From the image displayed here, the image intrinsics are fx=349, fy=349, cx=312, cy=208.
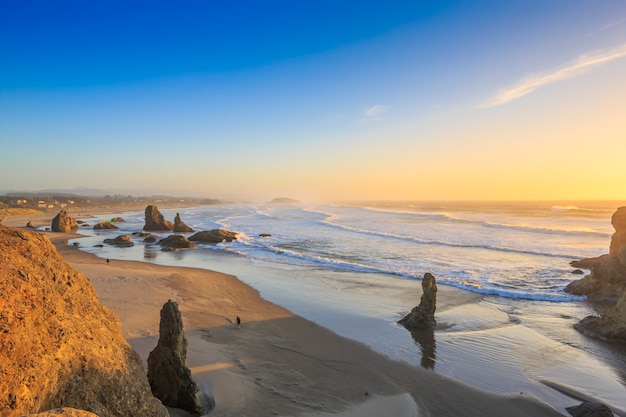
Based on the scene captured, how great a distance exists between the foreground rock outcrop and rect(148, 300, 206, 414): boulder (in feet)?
6.58

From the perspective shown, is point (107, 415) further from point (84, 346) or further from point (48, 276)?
point (48, 276)

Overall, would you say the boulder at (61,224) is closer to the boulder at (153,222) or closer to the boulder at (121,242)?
the boulder at (153,222)

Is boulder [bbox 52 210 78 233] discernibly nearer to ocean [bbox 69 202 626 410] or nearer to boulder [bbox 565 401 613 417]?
ocean [bbox 69 202 626 410]

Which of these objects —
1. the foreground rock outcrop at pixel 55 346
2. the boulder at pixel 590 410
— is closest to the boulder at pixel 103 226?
the foreground rock outcrop at pixel 55 346

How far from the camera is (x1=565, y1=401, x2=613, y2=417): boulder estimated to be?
8.93 m

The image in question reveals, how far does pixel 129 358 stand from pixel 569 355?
14.9 meters

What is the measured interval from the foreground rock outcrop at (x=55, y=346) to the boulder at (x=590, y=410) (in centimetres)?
1027

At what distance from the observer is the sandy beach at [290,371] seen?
9.28 m

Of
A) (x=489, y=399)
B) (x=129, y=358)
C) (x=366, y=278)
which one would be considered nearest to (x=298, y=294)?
(x=366, y=278)

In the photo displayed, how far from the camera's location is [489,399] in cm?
999

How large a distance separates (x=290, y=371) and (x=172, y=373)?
→ 3.96m

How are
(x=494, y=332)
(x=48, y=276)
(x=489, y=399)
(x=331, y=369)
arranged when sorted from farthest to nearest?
(x=494, y=332) < (x=331, y=369) < (x=489, y=399) < (x=48, y=276)

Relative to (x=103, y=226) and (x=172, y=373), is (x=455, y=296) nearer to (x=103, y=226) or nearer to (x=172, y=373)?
(x=172, y=373)

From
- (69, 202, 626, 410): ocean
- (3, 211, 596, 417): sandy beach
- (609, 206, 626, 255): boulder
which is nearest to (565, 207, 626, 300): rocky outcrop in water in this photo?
(69, 202, 626, 410): ocean
